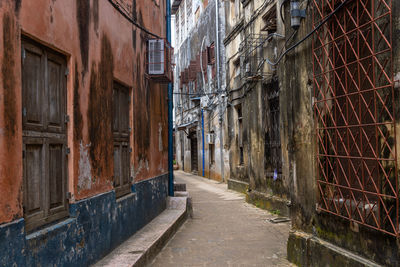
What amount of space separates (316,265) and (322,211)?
2.38 ft

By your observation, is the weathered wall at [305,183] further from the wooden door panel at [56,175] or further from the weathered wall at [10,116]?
the weathered wall at [10,116]

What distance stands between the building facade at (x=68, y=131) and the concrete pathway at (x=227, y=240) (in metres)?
1.00

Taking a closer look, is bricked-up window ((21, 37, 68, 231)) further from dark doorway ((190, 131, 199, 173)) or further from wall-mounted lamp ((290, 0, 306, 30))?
dark doorway ((190, 131, 199, 173))

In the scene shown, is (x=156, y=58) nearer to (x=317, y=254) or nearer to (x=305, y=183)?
(x=305, y=183)

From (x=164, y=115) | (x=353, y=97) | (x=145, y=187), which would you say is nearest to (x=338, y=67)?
(x=353, y=97)

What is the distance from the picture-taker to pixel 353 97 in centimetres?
508

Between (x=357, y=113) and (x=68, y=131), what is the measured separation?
11.1 ft

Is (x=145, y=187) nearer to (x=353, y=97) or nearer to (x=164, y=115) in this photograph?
(x=164, y=115)

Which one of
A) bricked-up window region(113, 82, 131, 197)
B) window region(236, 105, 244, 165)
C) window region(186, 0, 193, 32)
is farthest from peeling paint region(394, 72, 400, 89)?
window region(186, 0, 193, 32)

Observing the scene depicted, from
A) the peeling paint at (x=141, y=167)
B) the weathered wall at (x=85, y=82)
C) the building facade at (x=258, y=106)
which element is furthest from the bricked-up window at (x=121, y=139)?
the building facade at (x=258, y=106)

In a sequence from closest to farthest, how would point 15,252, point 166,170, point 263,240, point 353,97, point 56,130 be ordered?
1. point 15,252
2. point 56,130
3. point 353,97
4. point 263,240
5. point 166,170

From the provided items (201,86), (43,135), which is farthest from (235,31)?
(43,135)

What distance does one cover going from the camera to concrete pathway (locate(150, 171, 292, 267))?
21.3 ft

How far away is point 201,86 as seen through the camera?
75.8 feet
